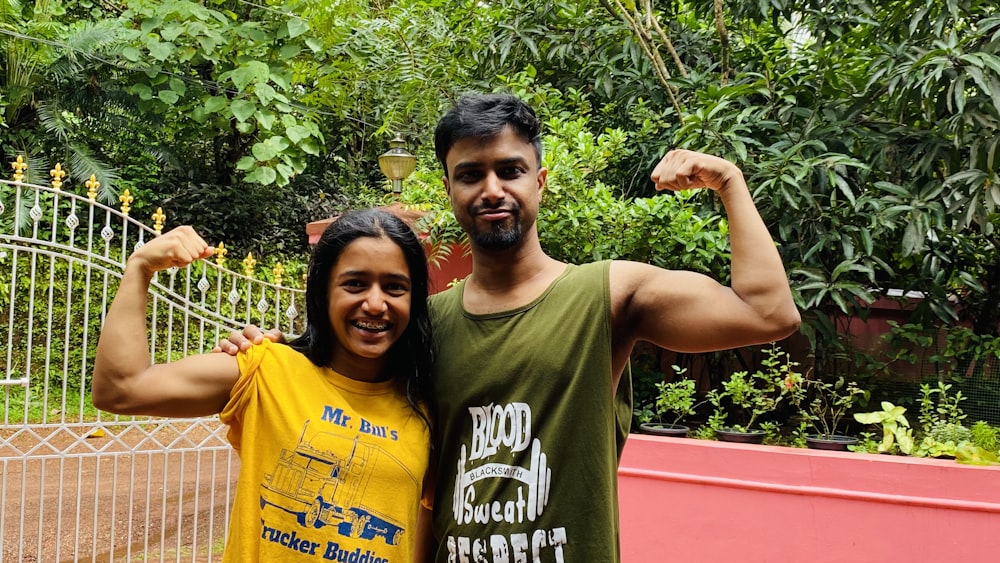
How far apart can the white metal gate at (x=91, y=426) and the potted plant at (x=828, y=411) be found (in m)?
3.00

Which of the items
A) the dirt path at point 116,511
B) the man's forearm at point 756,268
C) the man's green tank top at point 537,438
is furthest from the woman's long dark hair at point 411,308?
the dirt path at point 116,511

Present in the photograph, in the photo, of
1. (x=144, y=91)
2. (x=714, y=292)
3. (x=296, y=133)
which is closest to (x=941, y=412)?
(x=714, y=292)

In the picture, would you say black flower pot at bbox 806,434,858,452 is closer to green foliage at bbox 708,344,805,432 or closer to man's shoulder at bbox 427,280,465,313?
green foliage at bbox 708,344,805,432

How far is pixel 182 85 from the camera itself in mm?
6848

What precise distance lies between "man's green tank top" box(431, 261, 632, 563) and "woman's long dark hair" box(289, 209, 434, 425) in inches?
4.2

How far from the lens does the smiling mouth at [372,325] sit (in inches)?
65.2

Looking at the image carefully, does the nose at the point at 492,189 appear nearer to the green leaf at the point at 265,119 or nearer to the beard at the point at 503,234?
the beard at the point at 503,234

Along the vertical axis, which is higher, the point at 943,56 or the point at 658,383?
the point at 943,56

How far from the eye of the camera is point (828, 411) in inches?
190

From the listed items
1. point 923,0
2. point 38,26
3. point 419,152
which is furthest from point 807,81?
point 38,26

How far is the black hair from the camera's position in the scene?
66.1 inches

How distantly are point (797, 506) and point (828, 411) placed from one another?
1.20 m

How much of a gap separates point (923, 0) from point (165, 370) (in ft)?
14.6

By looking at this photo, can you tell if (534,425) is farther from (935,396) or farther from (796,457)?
(935,396)
